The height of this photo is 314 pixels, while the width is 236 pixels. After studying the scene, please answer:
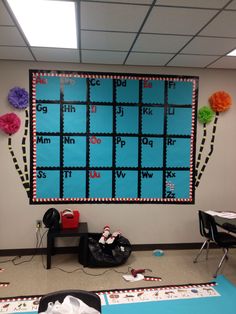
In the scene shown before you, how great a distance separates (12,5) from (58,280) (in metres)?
2.65

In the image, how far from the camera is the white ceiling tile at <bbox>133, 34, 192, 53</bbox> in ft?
9.02

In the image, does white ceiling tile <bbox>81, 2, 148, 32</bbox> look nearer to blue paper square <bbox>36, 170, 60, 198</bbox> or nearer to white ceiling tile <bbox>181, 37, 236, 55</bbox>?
white ceiling tile <bbox>181, 37, 236, 55</bbox>

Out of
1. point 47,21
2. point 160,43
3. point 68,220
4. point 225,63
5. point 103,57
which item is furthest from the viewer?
point 225,63

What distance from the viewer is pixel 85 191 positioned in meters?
3.77

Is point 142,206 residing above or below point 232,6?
below

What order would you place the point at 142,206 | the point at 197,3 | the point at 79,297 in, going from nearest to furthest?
the point at 79,297, the point at 197,3, the point at 142,206

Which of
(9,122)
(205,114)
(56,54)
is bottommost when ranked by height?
(9,122)

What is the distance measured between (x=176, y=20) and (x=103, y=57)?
1.21 m

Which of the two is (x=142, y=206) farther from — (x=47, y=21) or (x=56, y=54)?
(x=47, y=21)

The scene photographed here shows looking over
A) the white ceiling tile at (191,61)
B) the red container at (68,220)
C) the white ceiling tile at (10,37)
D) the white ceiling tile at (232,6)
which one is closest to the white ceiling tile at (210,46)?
the white ceiling tile at (191,61)

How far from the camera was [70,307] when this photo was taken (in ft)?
4.58

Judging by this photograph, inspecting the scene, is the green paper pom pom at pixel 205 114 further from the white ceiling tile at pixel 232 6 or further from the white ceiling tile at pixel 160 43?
the white ceiling tile at pixel 232 6

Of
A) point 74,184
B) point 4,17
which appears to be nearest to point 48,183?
point 74,184

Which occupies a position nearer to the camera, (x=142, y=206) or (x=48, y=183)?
(x=48, y=183)
